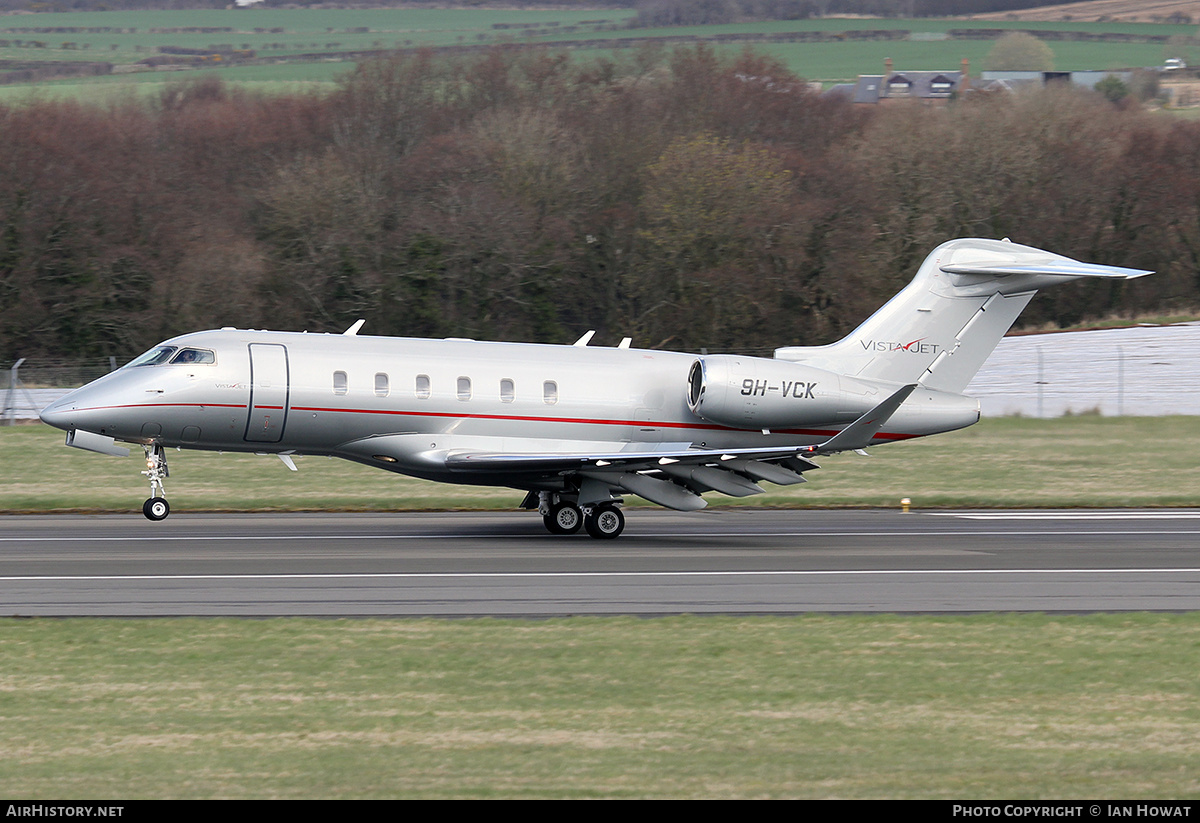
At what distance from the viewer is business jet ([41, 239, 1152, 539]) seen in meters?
20.6

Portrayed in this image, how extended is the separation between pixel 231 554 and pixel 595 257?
38.6 meters

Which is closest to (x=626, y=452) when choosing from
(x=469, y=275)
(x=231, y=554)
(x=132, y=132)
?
(x=231, y=554)

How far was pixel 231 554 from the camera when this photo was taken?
1895cm

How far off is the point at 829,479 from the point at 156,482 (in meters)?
14.9

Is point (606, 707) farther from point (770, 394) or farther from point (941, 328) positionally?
point (941, 328)

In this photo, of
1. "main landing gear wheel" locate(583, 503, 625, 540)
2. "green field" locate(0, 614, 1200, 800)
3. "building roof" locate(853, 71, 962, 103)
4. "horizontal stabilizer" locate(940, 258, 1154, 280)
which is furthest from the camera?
"building roof" locate(853, 71, 962, 103)

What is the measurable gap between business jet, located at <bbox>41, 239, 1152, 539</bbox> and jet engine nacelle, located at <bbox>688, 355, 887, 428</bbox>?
0.03 meters

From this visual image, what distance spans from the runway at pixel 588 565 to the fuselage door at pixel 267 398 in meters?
1.64

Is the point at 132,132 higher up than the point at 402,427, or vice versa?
the point at 132,132

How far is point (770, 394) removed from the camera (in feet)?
72.8

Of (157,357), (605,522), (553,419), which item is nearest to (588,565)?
(605,522)

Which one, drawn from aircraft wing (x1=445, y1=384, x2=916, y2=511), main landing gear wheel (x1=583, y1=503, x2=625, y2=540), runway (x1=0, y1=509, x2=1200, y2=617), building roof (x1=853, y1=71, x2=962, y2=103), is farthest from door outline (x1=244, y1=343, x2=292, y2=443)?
building roof (x1=853, y1=71, x2=962, y2=103)

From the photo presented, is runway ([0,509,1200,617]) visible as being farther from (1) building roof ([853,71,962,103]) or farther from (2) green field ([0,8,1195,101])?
(2) green field ([0,8,1195,101])
